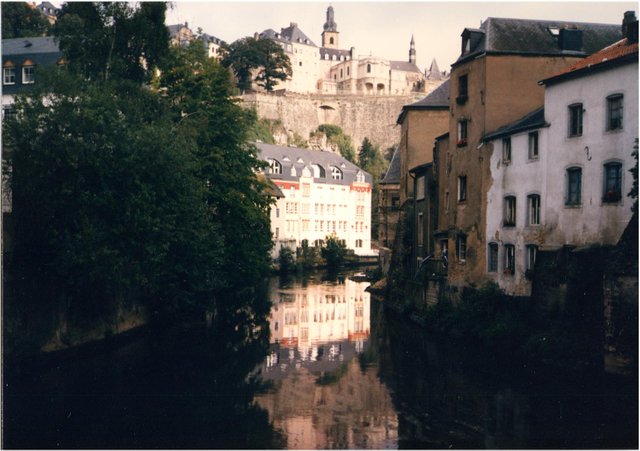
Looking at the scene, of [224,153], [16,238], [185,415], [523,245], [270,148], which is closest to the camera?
[185,415]

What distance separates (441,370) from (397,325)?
9803 mm

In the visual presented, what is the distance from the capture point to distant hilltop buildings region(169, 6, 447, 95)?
465ft

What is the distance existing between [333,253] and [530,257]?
47574mm

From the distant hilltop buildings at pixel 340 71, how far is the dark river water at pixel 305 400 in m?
114

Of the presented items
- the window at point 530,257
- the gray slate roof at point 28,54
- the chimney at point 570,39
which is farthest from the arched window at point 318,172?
the window at point 530,257

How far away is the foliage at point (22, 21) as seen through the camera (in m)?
63.0

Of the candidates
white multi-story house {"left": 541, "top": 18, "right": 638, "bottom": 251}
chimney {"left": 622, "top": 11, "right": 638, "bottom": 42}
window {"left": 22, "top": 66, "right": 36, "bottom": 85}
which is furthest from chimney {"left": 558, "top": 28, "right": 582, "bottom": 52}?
window {"left": 22, "top": 66, "right": 36, "bottom": 85}

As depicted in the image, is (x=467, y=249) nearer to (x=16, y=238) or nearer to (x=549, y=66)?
(x=549, y=66)

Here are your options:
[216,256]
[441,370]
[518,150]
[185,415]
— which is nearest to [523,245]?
[518,150]

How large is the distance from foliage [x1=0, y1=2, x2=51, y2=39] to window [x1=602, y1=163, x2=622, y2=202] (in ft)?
172

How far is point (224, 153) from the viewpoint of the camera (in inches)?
1385

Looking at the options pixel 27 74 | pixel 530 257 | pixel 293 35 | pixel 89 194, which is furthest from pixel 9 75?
pixel 293 35

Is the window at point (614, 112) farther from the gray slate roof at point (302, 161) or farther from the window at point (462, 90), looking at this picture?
the gray slate roof at point (302, 161)

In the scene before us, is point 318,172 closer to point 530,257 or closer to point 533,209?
point 533,209
